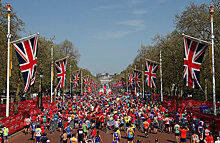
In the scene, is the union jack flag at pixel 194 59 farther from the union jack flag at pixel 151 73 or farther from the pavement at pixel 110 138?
the union jack flag at pixel 151 73

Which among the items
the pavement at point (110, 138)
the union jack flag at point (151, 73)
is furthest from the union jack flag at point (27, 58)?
the union jack flag at point (151, 73)

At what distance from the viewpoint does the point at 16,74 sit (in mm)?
31484

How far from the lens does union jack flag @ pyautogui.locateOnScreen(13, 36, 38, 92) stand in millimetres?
18109

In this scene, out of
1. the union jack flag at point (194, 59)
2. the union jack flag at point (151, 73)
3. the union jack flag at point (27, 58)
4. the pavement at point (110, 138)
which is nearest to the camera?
the pavement at point (110, 138)

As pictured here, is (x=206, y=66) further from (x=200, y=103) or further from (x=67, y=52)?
(x=67, y=52)

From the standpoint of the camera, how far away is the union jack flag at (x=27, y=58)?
18109 mm

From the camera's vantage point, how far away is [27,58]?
18.5m

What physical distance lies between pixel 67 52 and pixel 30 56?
6069 centimetres

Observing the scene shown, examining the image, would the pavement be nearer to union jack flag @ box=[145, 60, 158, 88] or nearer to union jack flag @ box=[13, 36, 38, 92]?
union jack flag @ box=[13, 36, 38, 92]

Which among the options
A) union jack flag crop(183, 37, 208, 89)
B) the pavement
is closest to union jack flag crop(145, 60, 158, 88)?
the pavement

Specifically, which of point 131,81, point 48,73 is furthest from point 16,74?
point 131,81

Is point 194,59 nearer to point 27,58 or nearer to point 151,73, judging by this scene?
point 27,58

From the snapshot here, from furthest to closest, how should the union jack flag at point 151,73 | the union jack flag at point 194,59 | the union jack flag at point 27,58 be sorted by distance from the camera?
the union jack flag at point 151,73 → the union jack flag at point 27,58 → the union jack flag at point 194,59

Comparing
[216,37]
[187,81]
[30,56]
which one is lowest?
[187,81]
